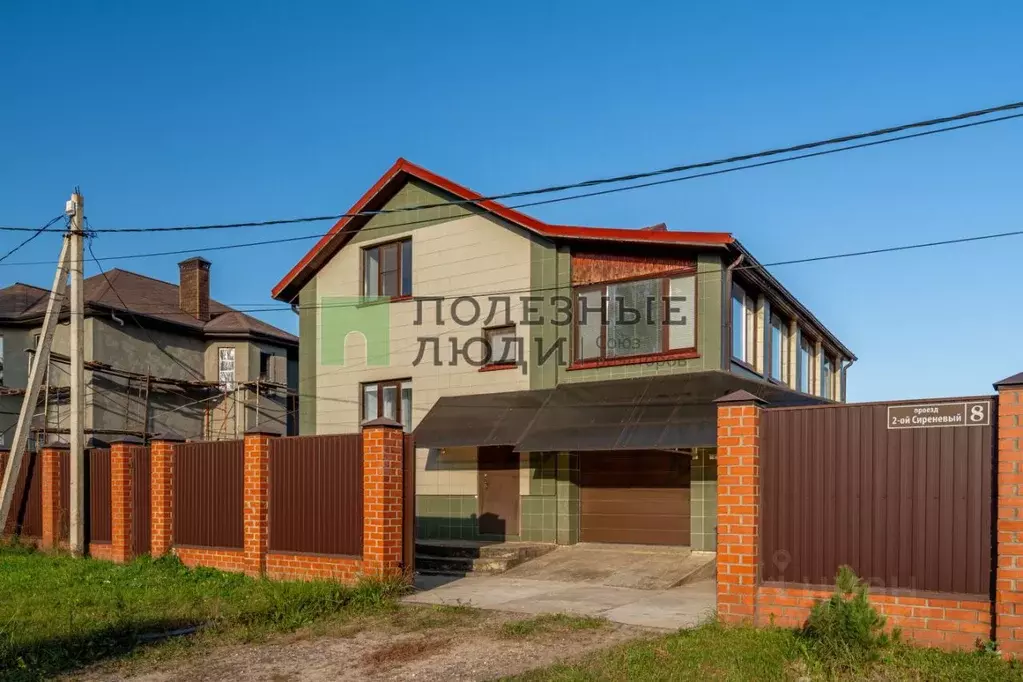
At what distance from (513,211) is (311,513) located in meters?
7.73

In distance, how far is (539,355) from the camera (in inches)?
684

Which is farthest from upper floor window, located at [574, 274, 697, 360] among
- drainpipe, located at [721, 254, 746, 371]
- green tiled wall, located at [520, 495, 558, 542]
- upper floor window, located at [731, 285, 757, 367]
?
green tiled wall, located at [520, 495, 558, 542]

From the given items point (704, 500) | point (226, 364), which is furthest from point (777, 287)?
point (226, 364)

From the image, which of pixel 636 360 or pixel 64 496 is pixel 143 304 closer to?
pixel 64 496

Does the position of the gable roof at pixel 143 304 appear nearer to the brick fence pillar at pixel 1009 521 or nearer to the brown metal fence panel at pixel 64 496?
the brown metal fence panel at pixel 64 496

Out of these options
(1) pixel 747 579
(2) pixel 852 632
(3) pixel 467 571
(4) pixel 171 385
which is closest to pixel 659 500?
(3) pixel 467 571

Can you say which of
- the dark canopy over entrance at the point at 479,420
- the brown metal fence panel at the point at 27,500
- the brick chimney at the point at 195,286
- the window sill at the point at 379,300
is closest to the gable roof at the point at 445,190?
the window sill at the point at 379,300

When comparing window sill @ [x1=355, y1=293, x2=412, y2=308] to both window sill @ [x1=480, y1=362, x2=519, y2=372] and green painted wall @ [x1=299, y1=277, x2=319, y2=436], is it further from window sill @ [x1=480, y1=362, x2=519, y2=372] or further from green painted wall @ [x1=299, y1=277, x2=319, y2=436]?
window sill @ [x1=480, y1=362, x2=519, y2=372]

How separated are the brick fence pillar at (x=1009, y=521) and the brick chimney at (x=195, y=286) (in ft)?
90.3

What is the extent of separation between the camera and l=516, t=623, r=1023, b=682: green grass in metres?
6.88

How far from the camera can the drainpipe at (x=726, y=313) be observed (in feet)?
50.4

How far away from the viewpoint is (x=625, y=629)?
30.1 ft

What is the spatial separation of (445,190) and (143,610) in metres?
10.9

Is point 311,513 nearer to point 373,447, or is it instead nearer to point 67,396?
point 373,447
